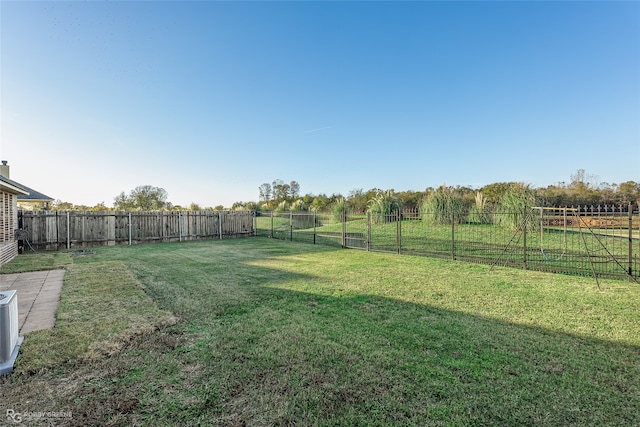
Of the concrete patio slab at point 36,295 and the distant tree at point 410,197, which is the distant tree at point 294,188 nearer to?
the distant tree at point 410,197

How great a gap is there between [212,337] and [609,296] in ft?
19.0

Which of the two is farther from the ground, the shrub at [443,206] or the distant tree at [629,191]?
the distant tree at [629,191]

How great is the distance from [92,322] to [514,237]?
8900mm

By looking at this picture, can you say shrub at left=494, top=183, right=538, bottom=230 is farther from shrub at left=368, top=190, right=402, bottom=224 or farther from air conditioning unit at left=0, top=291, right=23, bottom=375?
air conditioning unit at left=0, top=291, right=23, bottom=375

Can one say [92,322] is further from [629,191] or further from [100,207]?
[629,191]

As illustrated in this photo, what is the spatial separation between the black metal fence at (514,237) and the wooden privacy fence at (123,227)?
2.81m

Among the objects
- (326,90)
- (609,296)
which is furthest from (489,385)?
(326,90)

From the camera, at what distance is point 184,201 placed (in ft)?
81.8

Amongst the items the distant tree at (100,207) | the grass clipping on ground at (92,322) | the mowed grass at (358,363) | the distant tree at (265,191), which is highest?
the distant tree at (265,191)

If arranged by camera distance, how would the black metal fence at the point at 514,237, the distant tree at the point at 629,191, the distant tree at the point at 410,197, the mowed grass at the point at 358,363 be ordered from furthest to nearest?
the distant tree at the point at 410,197, the distant tree at the point at 629,191, the black metal fence at the point at 514,237, the mowed grass at the point at 358,363

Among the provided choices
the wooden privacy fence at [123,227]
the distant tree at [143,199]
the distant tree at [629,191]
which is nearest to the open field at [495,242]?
the wooden privacy fence at [123,227]

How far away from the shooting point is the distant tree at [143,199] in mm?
24484

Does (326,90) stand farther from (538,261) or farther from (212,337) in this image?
(212,337)

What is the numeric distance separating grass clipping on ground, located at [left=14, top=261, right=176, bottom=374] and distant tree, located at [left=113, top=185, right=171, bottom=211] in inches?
874
